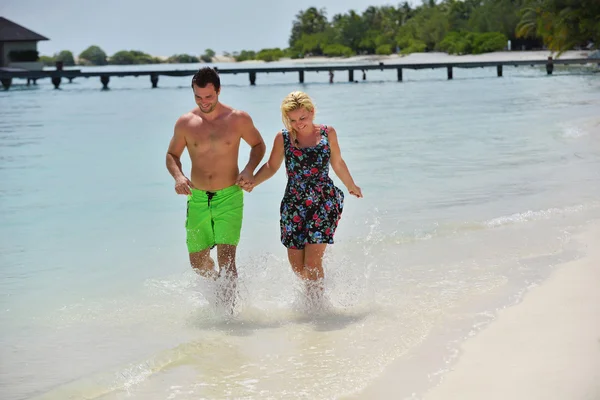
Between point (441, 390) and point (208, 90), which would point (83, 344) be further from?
point (441, 390)

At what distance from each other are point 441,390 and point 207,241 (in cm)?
206

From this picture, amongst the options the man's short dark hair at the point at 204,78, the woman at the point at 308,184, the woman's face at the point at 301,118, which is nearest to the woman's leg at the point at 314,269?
the woman at the point at 308,184

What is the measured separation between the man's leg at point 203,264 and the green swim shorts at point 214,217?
5 centimetres

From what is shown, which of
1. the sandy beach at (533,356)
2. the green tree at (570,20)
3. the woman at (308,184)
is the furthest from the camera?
the green tree at (570,20)

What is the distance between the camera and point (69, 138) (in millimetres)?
27719

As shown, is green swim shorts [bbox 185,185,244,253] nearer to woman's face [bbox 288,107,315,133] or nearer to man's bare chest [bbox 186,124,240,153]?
man's bare chest [bbox 186,124,240,153]

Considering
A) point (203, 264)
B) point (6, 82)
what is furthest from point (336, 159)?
point (6, 82)

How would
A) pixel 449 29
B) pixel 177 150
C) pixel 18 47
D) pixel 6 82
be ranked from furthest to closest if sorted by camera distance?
pixel 449 29
pixel 18 47
pixel 6 82
pixel 177 150

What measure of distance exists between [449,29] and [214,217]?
12305 centimetres

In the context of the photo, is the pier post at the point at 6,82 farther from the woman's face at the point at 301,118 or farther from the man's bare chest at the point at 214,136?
the woman's face at the point at 301,118

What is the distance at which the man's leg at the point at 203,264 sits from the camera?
236 inches

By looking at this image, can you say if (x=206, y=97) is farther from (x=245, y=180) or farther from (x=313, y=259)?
(x=313, y=259)

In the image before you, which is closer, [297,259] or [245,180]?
[245,180]

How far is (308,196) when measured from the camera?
5707 millimetres
